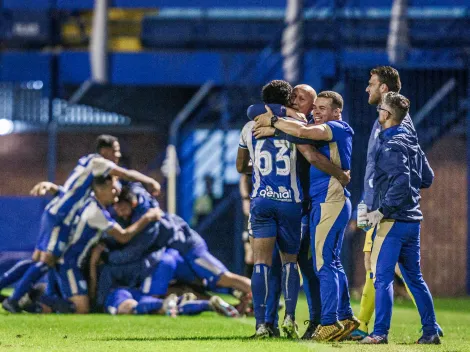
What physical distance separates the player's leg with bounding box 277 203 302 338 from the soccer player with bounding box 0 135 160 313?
12.8ft

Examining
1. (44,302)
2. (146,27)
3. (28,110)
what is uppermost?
(146,27)

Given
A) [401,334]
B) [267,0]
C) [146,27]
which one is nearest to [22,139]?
[146,27]

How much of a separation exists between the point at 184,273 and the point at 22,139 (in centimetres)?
1287

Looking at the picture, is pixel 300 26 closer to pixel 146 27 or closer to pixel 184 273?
pixel 146 27

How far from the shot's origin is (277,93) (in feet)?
31.2

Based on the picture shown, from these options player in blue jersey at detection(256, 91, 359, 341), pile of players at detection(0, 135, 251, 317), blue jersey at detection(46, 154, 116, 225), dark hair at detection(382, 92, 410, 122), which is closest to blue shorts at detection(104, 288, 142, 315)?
pile of players at detection(0, 135, 251, 317)

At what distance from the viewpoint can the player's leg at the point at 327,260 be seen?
30.3 feet

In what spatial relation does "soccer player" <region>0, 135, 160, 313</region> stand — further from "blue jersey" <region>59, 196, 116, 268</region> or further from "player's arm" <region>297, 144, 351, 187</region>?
"player's arm" <region>297, 144, 351, 187</region>

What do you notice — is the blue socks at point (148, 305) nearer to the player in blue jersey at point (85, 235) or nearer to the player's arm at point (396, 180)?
the player in blue jersey at point (85, 235)

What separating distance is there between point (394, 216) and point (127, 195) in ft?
16.3

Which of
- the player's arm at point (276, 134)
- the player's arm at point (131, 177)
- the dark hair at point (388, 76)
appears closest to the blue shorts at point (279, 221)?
the player's arm at point (276, 134)

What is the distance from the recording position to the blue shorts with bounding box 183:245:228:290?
1351 centimetres

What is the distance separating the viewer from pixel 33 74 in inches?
870

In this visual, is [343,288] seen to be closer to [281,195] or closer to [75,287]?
[281,195]
